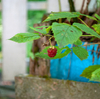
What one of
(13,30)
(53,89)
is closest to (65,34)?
(53,89)

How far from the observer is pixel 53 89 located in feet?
3.19

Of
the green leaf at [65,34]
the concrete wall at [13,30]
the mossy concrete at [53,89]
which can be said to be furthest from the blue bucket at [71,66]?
the concrete wall at [13,30]

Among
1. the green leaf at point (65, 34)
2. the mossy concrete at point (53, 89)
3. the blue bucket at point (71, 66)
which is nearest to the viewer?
the green leaf at point (65, 34)

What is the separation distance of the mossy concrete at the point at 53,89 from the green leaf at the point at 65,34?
1.54 ft

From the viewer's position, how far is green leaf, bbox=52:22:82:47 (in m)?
0.47

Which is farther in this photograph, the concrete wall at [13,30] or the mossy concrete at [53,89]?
the concrete wall at [13,30]

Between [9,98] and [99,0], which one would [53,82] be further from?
[9,98]

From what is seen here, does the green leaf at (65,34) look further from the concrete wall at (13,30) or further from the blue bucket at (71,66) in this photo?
the concrete wall at (13,30)

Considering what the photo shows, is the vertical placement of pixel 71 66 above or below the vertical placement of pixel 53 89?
above

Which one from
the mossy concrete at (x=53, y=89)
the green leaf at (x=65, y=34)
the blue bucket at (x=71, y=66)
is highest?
the green leaf at (x=65, y=34)

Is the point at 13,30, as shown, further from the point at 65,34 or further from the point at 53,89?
the point at 65,34

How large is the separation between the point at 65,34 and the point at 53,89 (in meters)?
0.56

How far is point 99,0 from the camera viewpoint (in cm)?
122

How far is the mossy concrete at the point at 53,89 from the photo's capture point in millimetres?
Answer: 891
